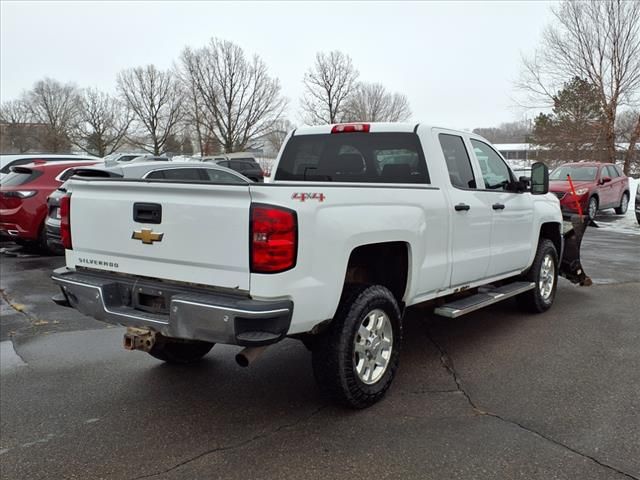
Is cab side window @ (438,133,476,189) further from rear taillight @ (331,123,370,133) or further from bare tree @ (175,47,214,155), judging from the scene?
bare tree @ (175,47,214,155)

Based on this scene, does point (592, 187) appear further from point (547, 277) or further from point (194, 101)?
point (194, 101)

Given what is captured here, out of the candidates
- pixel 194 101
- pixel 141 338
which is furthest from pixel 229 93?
pixel 141 338

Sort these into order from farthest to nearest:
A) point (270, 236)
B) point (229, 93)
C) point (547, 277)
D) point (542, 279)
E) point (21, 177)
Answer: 1. point (229, 93)
2. point (21, 177)
3. point (547, 277)
4. point (542, 279)
5. point (270, 236)

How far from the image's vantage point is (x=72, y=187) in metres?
3.79

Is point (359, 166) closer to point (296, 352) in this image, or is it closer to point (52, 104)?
point (296, 352)

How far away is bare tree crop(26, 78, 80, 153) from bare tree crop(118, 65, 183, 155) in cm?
836

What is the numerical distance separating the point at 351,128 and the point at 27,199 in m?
7.20

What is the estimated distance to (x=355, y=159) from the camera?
480cm

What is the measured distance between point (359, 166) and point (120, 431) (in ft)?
9.05

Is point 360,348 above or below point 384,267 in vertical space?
below

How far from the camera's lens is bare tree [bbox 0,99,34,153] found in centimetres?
6156

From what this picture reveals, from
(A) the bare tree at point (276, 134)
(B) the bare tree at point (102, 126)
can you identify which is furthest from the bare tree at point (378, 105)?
(B) the bare tree at point (102, 126)

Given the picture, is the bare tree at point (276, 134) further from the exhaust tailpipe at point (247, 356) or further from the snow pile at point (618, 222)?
the exhaust tailpipe at point (247, 356)

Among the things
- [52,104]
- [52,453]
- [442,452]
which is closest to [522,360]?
[442,452]
